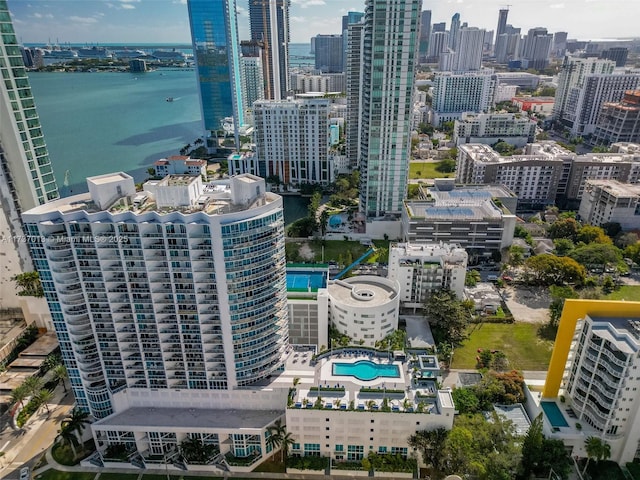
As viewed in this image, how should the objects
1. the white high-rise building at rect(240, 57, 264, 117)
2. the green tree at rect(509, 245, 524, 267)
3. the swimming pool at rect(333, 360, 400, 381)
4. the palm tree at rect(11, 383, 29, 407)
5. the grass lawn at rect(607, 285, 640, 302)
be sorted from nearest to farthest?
the swimming pool at rect(333, 360, 400, 381), the palm tree at rect(11, 383, 29, 407), the grass lawn at rect(607, 285, 640, 302), the green tree at rect(509, 245, 524, 267), the white high-rise building at rect(240, 57, 264, 117)

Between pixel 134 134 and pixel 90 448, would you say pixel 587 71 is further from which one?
pixel 90 448

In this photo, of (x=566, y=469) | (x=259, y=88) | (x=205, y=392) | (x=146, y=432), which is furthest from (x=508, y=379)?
(x=259, y=88)

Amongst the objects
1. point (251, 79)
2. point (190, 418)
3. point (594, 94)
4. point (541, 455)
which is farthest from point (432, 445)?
point (251, 79)

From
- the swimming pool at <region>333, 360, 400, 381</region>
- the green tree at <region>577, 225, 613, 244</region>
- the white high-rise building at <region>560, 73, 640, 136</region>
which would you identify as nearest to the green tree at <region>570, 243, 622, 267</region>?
the green tree at <region>577, 225, 613, 244</region>

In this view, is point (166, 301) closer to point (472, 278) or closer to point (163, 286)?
point (163, 286)

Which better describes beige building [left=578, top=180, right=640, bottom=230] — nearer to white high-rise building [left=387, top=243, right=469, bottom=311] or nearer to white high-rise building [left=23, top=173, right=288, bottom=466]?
white high-rise building [left=387, top=243, right=469, bottom=311]

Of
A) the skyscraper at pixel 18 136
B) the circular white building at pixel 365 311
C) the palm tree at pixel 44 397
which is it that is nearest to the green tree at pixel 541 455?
the circular white building at pixel 365 311
